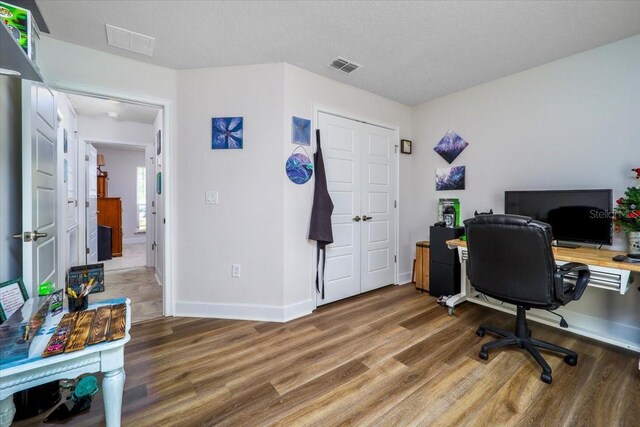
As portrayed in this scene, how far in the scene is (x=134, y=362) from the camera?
1884 mm

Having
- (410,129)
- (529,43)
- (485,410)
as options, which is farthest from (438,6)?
(485,410)

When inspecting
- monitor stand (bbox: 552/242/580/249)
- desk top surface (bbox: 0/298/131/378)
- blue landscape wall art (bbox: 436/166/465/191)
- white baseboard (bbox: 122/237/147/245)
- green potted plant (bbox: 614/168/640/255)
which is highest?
blue landscape wall art (bbox: 436/166/465/191)

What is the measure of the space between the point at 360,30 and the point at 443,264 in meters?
→ 2.45

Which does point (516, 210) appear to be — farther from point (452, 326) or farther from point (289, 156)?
point (289, 156)

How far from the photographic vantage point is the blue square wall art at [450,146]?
3209 mm

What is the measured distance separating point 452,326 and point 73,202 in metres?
4.78

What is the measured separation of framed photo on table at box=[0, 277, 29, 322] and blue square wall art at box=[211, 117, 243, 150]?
1650 mm

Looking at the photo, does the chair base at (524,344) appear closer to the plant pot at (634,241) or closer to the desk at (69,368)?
the plant pot at (634,241)

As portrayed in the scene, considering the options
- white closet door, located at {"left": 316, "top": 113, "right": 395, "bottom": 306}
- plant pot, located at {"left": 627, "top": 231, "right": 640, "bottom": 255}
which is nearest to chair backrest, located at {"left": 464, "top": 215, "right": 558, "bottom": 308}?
plant pot, located at {"left": 627, "top": 231, "right": 640, "bottom": 255}

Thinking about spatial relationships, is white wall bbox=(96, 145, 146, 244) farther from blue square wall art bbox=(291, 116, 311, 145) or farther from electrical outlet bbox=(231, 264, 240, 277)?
blue square wall art bbox=(291, 116, 311, 145)

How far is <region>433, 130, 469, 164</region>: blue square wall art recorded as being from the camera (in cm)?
321

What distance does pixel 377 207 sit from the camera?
3.39m

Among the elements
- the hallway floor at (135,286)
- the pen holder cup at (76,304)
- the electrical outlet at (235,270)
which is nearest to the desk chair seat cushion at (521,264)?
the electrical outlet at (235,270)

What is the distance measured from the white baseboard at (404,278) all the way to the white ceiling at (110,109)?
3883 millimetres
